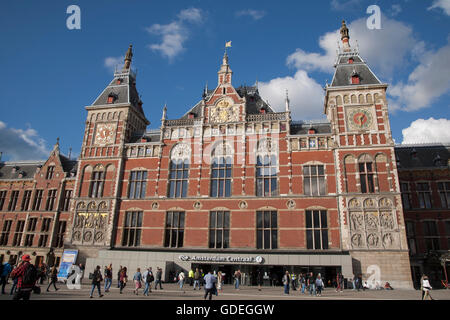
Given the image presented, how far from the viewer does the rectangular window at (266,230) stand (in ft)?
92.8

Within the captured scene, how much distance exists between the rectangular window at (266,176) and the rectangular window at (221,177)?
2998 millimetres

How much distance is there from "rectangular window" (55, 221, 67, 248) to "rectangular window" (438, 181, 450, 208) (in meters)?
42.9

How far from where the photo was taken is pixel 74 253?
99.0ft

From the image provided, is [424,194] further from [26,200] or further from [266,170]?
[26,200]

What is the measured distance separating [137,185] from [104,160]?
17.0 ft

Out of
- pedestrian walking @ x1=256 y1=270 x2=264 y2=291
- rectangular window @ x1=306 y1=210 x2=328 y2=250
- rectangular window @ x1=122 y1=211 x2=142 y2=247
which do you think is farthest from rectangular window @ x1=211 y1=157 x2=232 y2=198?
rectangular window @ x1=122 y1=211 x2=142 y2=247

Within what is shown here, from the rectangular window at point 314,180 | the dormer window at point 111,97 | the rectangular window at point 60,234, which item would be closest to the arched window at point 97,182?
the rectangular window at point 60,234

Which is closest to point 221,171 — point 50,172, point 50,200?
point 50,200

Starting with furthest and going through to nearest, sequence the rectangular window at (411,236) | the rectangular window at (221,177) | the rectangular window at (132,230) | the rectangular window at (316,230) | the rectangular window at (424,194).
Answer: the rectangular window at (424,194) → the rectangular window at (132,230) → the rectangular window at (221,177) → the rectangular window at (411,236) → the rectangular window at (316,230)

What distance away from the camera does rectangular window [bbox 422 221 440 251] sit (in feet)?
99.3

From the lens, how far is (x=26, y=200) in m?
39.9

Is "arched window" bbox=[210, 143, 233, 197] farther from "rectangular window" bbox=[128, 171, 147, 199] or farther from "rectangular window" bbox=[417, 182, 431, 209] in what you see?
"rectangular window" bbox=[417, 182, 431, 209]

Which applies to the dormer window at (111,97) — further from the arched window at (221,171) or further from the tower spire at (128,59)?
the arched window at (221,171)
